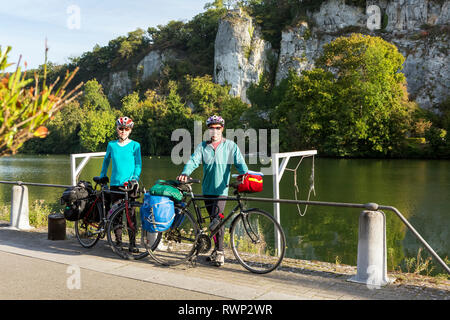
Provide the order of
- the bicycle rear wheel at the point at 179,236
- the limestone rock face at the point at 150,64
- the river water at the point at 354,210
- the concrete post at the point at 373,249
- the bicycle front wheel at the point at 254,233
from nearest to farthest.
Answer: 1. the concrete post at the point at 373,249
2. the bicycle front wheel at the point at 254,233
3. the bicycle rear wheel at the point at 179,236
4. the river water at the point at 354,210
5. the limestone rock face at the point at 150,64

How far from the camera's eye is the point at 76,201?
23.0 ft

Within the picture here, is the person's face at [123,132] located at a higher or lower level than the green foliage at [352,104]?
lower

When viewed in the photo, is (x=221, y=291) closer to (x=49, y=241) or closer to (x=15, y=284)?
(x=15, y=284)

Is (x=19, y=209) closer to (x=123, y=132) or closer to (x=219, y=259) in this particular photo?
(x=123, y=132)

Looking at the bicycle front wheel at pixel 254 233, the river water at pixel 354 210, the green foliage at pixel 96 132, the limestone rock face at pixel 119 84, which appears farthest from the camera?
the limestone rock face at pixel 119 84

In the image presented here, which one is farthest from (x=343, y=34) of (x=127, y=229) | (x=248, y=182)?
(x=248, y=182)

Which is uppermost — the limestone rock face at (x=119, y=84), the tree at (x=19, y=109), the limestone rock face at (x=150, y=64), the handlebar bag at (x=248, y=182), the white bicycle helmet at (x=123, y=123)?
the limestone rock face at (x=150, y=64)

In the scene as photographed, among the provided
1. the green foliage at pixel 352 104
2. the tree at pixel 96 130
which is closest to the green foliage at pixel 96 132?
the tree at pixel 96 130

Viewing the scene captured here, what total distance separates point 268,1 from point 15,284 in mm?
106121

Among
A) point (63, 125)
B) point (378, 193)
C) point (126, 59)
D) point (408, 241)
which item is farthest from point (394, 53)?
point (126, 59)

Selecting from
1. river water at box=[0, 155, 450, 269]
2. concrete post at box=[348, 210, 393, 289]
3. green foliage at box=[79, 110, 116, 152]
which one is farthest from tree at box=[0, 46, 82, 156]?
green foliage at box=[79, 110, 116, 152]

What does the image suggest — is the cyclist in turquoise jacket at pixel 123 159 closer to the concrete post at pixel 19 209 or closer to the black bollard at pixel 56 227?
the black bollard at pixel 56 227

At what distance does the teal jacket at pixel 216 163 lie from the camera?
599 centimetres

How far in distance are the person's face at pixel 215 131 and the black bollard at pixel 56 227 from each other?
3127 mm
